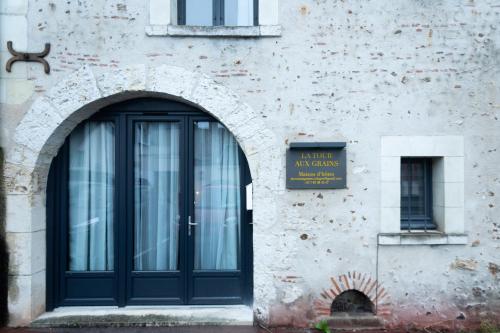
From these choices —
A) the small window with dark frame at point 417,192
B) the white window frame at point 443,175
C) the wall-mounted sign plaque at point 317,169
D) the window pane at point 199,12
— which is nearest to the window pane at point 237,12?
the window pane at point 199,12

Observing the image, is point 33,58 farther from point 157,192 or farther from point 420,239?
point 420,239

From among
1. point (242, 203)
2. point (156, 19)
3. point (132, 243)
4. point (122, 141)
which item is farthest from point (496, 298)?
point (156, 19)

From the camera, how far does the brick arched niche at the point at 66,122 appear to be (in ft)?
13.8

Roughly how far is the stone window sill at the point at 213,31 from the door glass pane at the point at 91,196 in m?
1.36

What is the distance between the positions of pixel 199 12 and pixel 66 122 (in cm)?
211

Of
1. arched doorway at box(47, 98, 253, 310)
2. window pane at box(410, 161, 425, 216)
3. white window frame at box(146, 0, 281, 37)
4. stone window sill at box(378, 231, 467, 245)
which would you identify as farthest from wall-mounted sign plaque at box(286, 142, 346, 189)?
white window frame at box(146, 0, 281, 37)

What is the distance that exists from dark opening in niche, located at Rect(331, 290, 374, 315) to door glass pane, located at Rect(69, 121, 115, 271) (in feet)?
9.37

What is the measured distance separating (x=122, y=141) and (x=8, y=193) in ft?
4.58

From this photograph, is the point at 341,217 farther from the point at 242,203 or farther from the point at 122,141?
the point at 122,141

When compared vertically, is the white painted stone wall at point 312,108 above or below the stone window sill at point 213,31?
below

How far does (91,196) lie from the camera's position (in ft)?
15.3

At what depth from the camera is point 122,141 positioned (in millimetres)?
4582

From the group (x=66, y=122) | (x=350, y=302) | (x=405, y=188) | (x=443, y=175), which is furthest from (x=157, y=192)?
(x=443, y=175)

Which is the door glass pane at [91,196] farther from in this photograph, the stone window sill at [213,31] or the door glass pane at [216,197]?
the stone window sill at [213,31]
